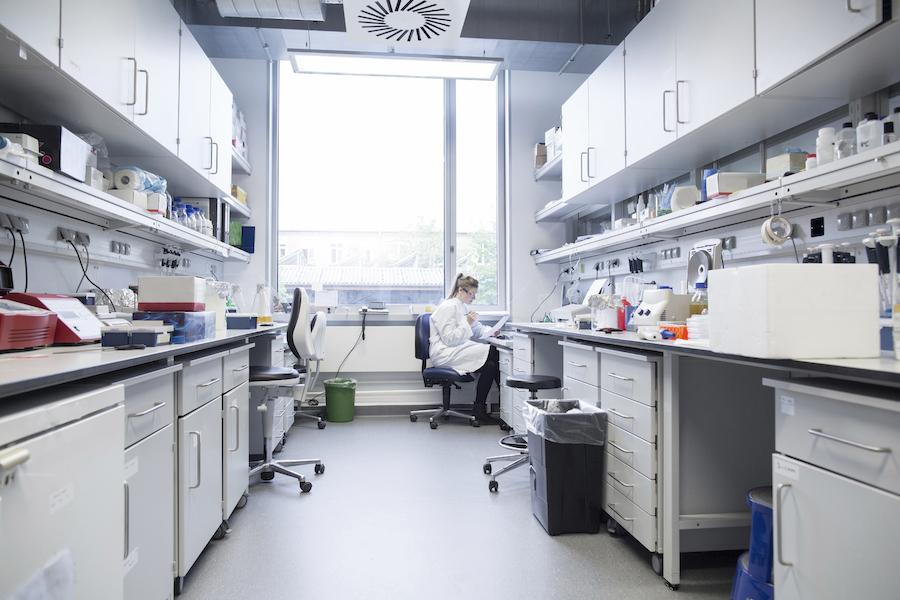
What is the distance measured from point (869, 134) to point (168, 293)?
2426 millimetres

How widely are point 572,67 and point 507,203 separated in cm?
134

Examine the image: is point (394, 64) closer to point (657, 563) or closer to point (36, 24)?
point (36, 24)

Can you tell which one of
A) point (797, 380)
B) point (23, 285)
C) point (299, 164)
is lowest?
point (797, 380)

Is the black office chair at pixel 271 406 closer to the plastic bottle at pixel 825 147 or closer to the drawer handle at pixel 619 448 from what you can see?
the drawer handle at pixel 619 448

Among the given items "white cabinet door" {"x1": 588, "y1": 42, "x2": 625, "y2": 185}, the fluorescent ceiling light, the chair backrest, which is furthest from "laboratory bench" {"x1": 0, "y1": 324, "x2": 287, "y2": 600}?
the fluorescent ceiling light

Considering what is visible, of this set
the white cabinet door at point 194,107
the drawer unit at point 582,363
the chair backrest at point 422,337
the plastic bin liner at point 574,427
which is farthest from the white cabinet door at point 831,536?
the chair backrest at point 422,337

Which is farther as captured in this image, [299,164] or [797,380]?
[299,164]

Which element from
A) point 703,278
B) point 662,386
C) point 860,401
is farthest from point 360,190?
point 860,401

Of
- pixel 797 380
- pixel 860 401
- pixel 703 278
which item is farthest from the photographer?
pixel 703 278

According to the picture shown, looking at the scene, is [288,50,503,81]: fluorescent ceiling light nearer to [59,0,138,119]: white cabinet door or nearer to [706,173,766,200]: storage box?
[59,0,138,119]: white cabinet door

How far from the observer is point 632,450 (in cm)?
184

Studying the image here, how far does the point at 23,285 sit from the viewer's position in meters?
1.99

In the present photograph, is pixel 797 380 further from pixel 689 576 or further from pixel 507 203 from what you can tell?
pixel 507 203

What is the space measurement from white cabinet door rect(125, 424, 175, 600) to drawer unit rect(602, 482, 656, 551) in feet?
5.02
